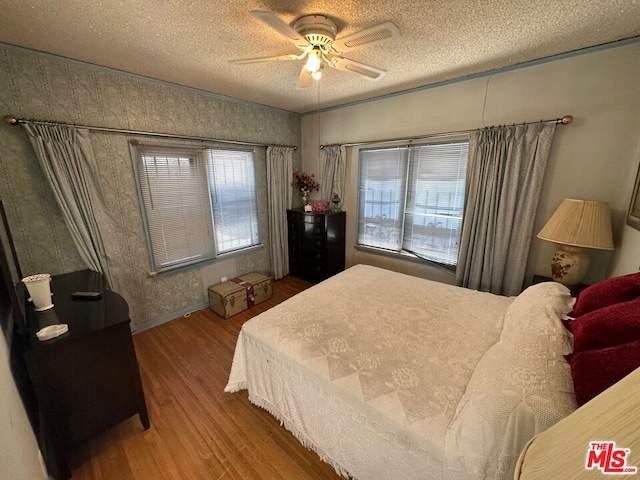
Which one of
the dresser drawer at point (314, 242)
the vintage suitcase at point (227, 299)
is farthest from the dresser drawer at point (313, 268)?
the vintage suitcase at point (227, 299)

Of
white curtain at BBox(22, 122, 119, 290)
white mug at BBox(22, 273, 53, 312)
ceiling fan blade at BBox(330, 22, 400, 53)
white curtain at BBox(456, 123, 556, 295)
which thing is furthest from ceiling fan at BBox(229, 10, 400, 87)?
white mug at BBox(22, 273, 53, 312)

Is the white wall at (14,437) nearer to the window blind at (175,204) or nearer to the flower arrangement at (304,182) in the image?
the window blind at (175,204)

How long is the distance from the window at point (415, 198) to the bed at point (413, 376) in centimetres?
102

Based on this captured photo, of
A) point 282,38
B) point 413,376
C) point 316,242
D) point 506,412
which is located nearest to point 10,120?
point 282,38

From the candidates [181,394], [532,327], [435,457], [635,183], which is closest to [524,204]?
[635,183]

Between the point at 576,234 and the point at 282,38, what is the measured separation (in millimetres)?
2523

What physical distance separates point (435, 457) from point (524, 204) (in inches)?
88.4

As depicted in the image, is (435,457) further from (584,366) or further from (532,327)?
(532,327)

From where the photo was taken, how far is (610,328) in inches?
35.3

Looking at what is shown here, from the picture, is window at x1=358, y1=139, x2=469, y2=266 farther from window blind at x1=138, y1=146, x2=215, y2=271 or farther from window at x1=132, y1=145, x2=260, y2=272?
window blind at x1=138, y1=146, x2=215, y2=271

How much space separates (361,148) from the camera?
10.9ft

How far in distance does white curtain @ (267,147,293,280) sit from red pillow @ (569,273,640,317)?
10.4ft

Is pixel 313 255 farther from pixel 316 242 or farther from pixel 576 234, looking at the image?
pixel 576 234

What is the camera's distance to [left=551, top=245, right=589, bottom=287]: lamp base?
1.90m
